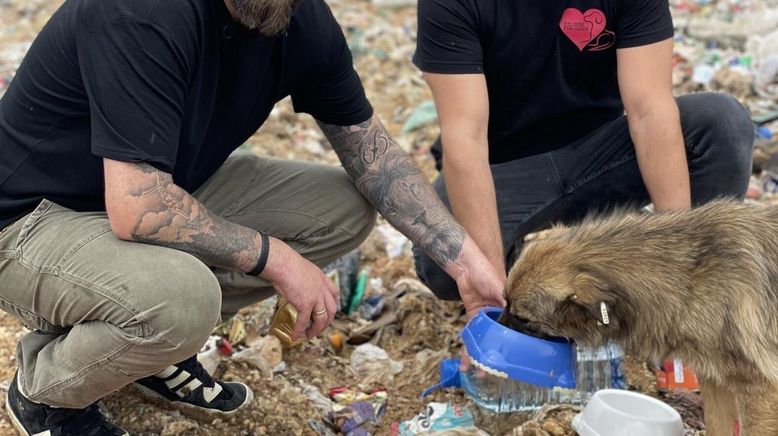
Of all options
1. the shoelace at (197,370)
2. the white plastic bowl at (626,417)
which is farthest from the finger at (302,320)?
the white plastic bowl at (626,417)

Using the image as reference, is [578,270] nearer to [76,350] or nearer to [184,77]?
[184,77]

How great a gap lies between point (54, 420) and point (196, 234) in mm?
985

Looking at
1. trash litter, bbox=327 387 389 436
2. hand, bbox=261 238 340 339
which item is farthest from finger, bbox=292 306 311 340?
trash litter, bbox=327 387 389 436

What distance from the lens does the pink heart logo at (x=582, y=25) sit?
4316mm

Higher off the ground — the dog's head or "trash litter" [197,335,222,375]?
the dog's head

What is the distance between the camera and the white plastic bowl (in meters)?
3.55

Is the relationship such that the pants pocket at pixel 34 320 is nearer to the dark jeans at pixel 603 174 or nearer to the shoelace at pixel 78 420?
the shoelace at pixel 78 420

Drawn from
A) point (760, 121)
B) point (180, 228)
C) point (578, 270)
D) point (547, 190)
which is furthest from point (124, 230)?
point (760, 121)

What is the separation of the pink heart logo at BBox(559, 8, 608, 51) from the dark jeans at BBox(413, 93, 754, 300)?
1.68ft

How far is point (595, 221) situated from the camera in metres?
3.65

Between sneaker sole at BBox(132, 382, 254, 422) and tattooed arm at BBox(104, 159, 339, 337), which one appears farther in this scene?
sneaker sole at BBox(132, 382, 254, 422)

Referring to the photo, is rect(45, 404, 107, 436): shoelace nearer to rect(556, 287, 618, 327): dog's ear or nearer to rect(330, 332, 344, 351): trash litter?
rect(330, 332, 344, 351): trash litter

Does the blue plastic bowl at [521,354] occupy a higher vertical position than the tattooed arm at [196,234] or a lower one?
lower

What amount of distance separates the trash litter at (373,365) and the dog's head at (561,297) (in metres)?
1.36
